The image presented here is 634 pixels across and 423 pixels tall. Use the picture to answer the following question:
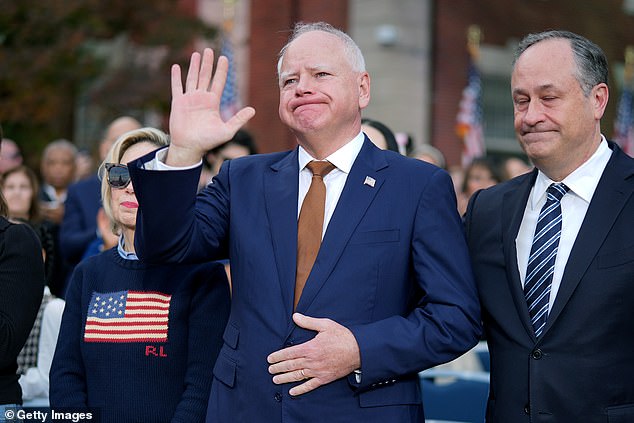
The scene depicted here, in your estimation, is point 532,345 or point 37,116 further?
point 37,116

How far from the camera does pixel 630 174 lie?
3.39m

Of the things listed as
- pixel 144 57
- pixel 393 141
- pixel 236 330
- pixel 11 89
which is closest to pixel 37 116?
pixel 11 89

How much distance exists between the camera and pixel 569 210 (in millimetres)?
3428

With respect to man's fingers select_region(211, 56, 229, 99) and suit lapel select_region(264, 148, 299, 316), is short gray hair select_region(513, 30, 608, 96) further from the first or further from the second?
man's fingers select_region(211, 56, 229, 99)

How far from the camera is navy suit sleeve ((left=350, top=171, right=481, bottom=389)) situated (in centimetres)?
305

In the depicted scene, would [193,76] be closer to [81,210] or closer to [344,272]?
[344,272]

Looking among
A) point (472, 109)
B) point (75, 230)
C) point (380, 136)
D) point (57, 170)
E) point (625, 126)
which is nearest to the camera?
point (380, 136)

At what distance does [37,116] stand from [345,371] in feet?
48.2

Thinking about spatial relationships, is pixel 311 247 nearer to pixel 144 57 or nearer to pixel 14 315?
pixel 14 315

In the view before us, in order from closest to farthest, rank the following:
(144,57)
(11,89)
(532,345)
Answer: (532,345), (11,89), (144,57)

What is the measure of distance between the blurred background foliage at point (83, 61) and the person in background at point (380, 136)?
1265cm

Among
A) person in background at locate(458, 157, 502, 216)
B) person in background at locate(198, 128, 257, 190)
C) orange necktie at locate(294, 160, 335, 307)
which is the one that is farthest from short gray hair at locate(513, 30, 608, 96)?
person in background at locate(458, 157, 502, 216)

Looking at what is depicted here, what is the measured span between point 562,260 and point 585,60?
726 mm

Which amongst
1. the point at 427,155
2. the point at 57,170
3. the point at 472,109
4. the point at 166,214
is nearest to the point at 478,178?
the point at 427,155
